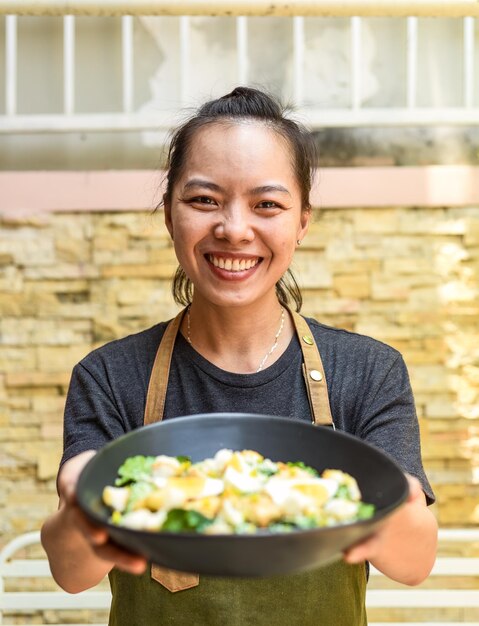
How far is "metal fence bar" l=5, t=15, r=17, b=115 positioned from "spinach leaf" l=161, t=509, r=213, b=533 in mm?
2141

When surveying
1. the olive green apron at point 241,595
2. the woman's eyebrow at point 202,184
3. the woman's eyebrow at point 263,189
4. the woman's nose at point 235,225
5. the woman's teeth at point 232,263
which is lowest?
the olive green apron at point 241,595

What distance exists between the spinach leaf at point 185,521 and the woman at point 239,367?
0.41m

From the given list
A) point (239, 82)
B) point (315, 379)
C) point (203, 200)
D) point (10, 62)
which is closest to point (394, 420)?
point (315, 379)

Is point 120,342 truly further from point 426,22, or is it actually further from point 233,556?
point 426,22

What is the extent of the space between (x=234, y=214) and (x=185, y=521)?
2.04 ft

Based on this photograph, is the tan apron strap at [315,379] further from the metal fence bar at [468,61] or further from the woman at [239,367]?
the metal fence bar at [468,61]

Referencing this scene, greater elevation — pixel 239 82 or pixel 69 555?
pixel 239 82

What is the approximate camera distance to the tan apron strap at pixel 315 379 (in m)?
1.57

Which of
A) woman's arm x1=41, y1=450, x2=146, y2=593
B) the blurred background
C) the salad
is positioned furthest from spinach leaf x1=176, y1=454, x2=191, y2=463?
the blurred background

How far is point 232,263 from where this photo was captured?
152 cm

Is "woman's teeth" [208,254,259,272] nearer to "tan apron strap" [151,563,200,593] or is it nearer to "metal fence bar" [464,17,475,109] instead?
"tan apron strap" [151,563,200,593]

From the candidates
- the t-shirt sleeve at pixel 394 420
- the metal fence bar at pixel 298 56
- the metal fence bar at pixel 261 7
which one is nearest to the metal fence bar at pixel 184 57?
the metal fence bar at pixel 298 56

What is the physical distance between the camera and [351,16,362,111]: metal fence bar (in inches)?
111

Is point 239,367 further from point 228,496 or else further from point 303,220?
point 228,496
